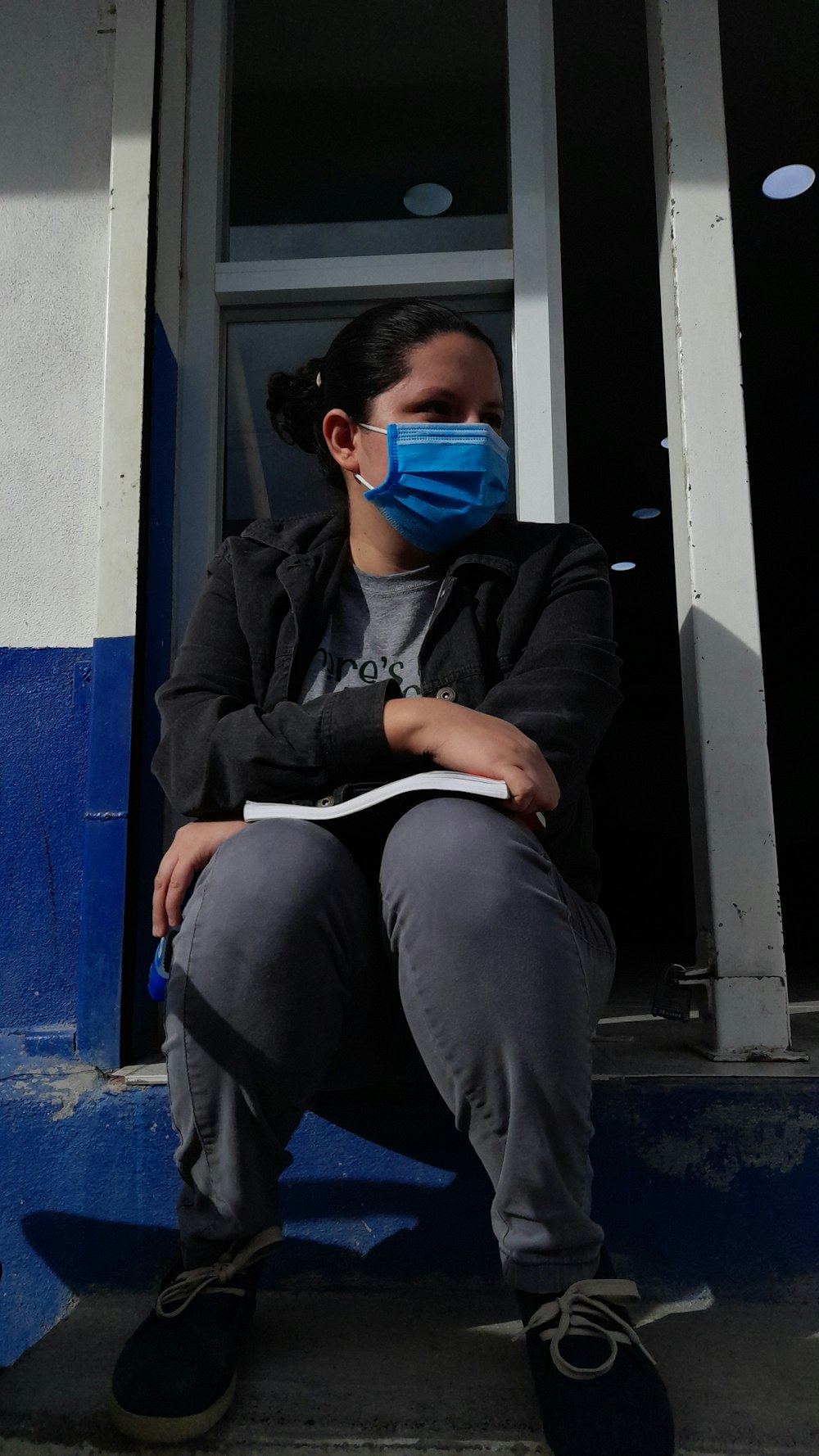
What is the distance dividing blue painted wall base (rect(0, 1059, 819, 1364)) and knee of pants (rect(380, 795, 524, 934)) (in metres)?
0.47

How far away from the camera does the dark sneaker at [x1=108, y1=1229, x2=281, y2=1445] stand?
97cm

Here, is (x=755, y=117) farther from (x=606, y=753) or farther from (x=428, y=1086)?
(x=606, y=753)

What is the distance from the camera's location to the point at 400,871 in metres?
1.08

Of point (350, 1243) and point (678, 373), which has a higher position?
point (678, 373)

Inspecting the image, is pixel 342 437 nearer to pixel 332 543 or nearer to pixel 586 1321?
pixel 332 543

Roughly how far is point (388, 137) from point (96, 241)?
0.74 meters

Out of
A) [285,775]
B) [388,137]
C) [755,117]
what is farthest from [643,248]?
[285,775]

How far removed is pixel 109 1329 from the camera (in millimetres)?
1273

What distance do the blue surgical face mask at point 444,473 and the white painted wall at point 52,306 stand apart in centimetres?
70

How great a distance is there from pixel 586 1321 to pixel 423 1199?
1.40 ft

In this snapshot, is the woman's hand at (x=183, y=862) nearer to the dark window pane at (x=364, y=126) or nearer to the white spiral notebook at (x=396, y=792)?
the white spiral notebook at (x=396, y=792)

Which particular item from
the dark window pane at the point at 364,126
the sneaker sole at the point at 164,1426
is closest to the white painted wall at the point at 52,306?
the dark window pane at the point at 364,126

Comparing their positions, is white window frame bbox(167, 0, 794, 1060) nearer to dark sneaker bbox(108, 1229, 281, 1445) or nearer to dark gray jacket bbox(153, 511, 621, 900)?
dark gray jacket bbox(153, 511, 621, 900)

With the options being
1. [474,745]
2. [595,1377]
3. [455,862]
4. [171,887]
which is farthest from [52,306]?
[595,1377]
